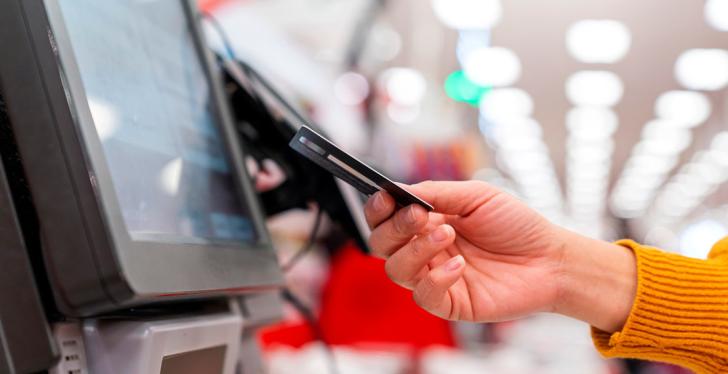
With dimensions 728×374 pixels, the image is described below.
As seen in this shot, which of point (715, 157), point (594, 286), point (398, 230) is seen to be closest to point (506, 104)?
point (715, 157)

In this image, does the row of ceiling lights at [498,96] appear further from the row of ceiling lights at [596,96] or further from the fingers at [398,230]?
the fingers at [398,230]

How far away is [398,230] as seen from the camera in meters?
0.77

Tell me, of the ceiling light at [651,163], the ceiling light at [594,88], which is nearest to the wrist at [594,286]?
the ceiling light at [594,88]

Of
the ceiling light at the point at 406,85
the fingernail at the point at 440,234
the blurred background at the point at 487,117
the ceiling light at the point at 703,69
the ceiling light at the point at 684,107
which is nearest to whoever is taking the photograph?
the fingernail at the point at 440,234

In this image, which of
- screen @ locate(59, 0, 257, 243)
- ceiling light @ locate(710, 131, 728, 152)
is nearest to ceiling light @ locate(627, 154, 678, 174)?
ceiling light @ locate(710, 131, 728, 152)

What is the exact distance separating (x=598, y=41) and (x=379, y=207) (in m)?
7.64

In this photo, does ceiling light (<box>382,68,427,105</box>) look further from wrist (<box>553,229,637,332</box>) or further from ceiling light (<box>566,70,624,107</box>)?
wrist (<box>553,229,637,332</box>)

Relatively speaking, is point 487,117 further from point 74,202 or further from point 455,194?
point 74,202

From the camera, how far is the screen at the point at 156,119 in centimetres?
65

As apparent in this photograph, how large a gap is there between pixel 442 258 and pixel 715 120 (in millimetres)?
11118

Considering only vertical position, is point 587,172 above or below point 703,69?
below

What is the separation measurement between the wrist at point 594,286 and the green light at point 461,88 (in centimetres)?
796

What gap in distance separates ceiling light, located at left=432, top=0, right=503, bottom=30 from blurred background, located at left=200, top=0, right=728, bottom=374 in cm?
3

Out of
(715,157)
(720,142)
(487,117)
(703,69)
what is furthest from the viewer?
(715,157)
